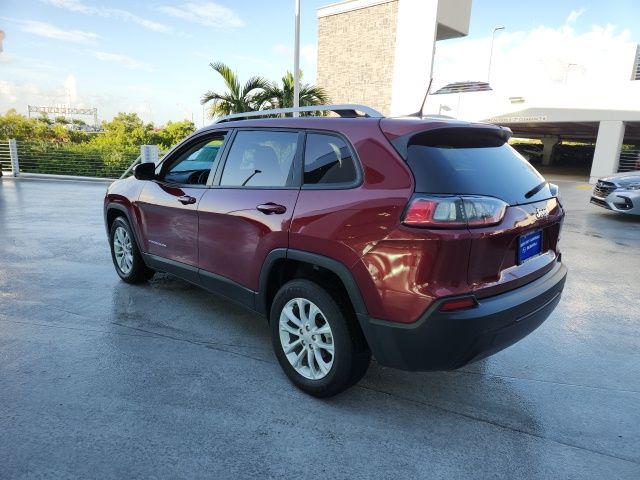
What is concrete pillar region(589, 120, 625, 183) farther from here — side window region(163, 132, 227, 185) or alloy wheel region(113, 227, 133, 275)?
alloy wheel region(113, 227, 133, 275)

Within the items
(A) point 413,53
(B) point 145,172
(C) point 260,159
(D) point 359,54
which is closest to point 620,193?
(C) point 260,159

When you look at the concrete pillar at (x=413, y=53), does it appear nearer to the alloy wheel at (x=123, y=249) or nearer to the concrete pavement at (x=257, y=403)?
the alloy wheel at (x=123, y=249)

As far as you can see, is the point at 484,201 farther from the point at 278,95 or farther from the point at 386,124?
the point at 278,95

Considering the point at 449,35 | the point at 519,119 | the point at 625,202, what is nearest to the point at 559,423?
the point at 625,202

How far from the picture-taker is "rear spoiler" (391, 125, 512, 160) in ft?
8.20

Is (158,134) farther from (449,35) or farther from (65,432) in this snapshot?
(65,432)

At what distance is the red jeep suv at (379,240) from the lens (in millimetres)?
2303

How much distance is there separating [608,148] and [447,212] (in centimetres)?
2265

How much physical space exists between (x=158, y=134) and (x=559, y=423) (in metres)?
31.6

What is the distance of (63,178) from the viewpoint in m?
15.9

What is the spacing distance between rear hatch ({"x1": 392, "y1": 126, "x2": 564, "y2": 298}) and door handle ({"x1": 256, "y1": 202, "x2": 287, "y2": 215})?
33.0 inches

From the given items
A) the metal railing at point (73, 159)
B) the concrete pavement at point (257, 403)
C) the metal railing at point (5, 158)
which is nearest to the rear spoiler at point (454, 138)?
the concrete pavement at point (257, 403)

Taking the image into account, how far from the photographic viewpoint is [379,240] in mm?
2389

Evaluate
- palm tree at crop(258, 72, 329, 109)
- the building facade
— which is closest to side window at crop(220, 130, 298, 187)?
palm tree at crop(258, 72, 329, 109)
